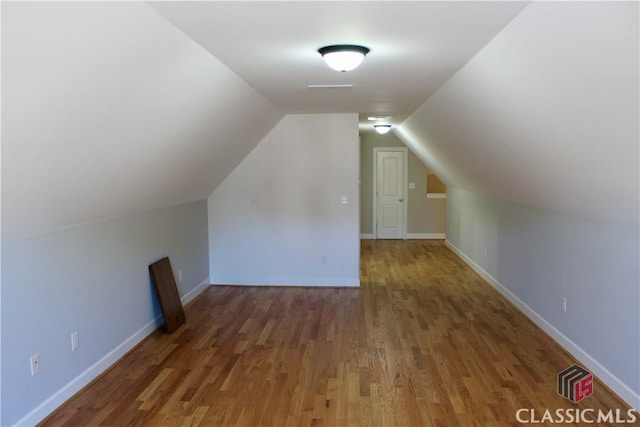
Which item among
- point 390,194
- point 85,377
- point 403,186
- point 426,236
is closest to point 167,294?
point 85,377

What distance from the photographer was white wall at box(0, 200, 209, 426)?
2.63 metres

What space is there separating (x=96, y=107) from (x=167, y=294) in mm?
2599

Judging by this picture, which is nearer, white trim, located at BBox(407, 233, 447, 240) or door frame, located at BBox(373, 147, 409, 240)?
door frame, located at BBox(373, 147, 409, 240)

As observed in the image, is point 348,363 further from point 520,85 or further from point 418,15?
point 418,15

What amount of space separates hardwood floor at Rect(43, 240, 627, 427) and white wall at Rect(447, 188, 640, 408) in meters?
0.19

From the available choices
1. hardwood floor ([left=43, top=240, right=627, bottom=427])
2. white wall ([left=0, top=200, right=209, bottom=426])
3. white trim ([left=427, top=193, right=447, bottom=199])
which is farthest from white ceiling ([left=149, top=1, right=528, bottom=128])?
white trim ([left=427, top=193, right=447, bottom=199])

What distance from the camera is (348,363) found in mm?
3658

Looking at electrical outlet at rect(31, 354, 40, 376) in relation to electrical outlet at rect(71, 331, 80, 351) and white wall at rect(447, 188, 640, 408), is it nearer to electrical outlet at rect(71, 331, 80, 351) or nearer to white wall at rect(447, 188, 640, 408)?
electrical outlet at rect(71, 331, 80, 351)

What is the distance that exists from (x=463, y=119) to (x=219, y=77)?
2046mm

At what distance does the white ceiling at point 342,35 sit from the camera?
207 centimetres

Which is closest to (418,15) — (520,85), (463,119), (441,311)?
(520,85)

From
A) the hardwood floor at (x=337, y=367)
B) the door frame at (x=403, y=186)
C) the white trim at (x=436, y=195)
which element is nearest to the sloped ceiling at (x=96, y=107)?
the hardwood floor at (x=337, y=367)

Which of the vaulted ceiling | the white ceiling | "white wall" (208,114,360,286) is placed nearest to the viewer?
the vaulted ceiling

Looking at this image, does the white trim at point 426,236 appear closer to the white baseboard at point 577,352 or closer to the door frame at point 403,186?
the door frame at point 403,186
